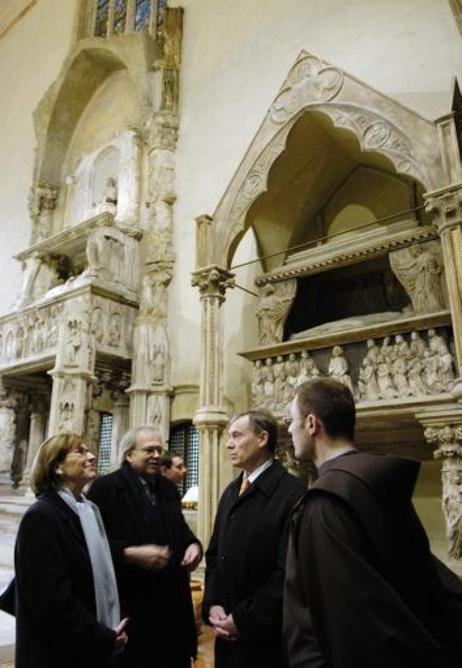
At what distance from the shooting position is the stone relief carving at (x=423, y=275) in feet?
18.5

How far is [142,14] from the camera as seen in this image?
1230cm

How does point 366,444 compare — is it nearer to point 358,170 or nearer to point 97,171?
point 358,170

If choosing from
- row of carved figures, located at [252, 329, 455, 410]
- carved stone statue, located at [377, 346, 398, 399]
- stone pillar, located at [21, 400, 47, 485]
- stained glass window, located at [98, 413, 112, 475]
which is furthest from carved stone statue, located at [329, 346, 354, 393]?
stone pillar, located at [21, 400, 47, 485]

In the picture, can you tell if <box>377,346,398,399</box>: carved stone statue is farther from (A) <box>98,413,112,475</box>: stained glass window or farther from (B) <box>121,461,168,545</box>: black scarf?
(A) <box>98,413,112,475</box>: stained glass window

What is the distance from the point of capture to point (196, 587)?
472 centimetres

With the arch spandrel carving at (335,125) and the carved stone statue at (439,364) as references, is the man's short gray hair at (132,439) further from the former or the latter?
the arch spandrel carving at (335,125)

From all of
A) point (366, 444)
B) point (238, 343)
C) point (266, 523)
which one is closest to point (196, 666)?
point (266, 523)

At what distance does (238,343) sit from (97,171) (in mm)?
6568

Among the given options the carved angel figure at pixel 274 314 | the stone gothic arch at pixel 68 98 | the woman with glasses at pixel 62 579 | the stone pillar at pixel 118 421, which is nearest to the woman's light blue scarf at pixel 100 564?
the woman with glasses at pixel 62 579

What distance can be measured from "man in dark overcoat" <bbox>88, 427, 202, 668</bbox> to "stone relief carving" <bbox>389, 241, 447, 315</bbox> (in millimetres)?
3885

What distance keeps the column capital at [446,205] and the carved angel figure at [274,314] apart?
2.24m

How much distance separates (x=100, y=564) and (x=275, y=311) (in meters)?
4.86

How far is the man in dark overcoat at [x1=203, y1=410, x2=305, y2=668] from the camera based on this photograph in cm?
207

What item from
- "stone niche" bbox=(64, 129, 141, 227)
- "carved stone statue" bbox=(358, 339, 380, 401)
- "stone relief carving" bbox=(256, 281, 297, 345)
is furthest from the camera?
→ "stone niche" bbox=(64, 129, 141, 227)
